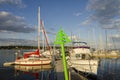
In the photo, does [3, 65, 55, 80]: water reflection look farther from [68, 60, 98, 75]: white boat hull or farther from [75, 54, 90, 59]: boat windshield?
[75, 54, 90, 59]: boat windshield

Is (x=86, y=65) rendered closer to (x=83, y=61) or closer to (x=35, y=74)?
(x=83, y=61)

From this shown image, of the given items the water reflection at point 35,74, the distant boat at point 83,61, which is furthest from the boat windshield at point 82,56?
the water reflection at point 35,74

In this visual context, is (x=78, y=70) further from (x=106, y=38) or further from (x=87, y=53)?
(x=106, y=38)

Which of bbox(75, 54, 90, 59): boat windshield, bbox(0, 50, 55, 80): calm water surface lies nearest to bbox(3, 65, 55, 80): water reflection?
bbox(0, 50, 55, 80): calm water surface

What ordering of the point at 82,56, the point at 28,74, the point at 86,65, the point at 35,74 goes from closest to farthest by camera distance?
the point at 86,65, the point at 82,56, the point at 35,74, the point at 28,74

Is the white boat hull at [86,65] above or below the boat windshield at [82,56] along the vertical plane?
below

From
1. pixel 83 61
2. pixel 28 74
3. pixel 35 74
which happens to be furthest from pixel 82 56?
pixel 28 74

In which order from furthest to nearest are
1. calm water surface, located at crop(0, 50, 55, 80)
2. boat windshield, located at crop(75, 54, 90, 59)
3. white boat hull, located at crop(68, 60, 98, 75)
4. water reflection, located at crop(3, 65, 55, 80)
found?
calm water surface, located at crop(0, 50, 55, 80)
water reflection, located at crop(3, 65, 55, 80)
boat windshield, located at crop(75, 54, 90, 59)
white boat hull, located at crop(68, 60, 98, 75)

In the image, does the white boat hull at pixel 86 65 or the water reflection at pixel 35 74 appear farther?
the water reflection at pixel 35 74

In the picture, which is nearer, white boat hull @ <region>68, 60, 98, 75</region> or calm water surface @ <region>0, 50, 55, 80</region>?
white boat hull @ <region>68, 60, 98, 75</region>

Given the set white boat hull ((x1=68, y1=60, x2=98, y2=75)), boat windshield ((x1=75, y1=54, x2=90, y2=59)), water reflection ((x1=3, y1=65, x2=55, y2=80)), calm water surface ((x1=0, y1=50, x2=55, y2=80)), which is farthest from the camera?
calm water surface ((x1=0, y1=50, x2=55, y2=80))

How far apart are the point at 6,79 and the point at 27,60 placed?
19190 millimetres

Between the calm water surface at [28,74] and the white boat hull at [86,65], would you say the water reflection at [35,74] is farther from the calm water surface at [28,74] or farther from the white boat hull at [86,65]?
the white boat hull at [86,65]

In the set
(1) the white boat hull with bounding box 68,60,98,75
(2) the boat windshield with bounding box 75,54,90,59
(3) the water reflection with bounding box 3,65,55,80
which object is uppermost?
(2) the boat windshield with bounding box 75,54,90,59
